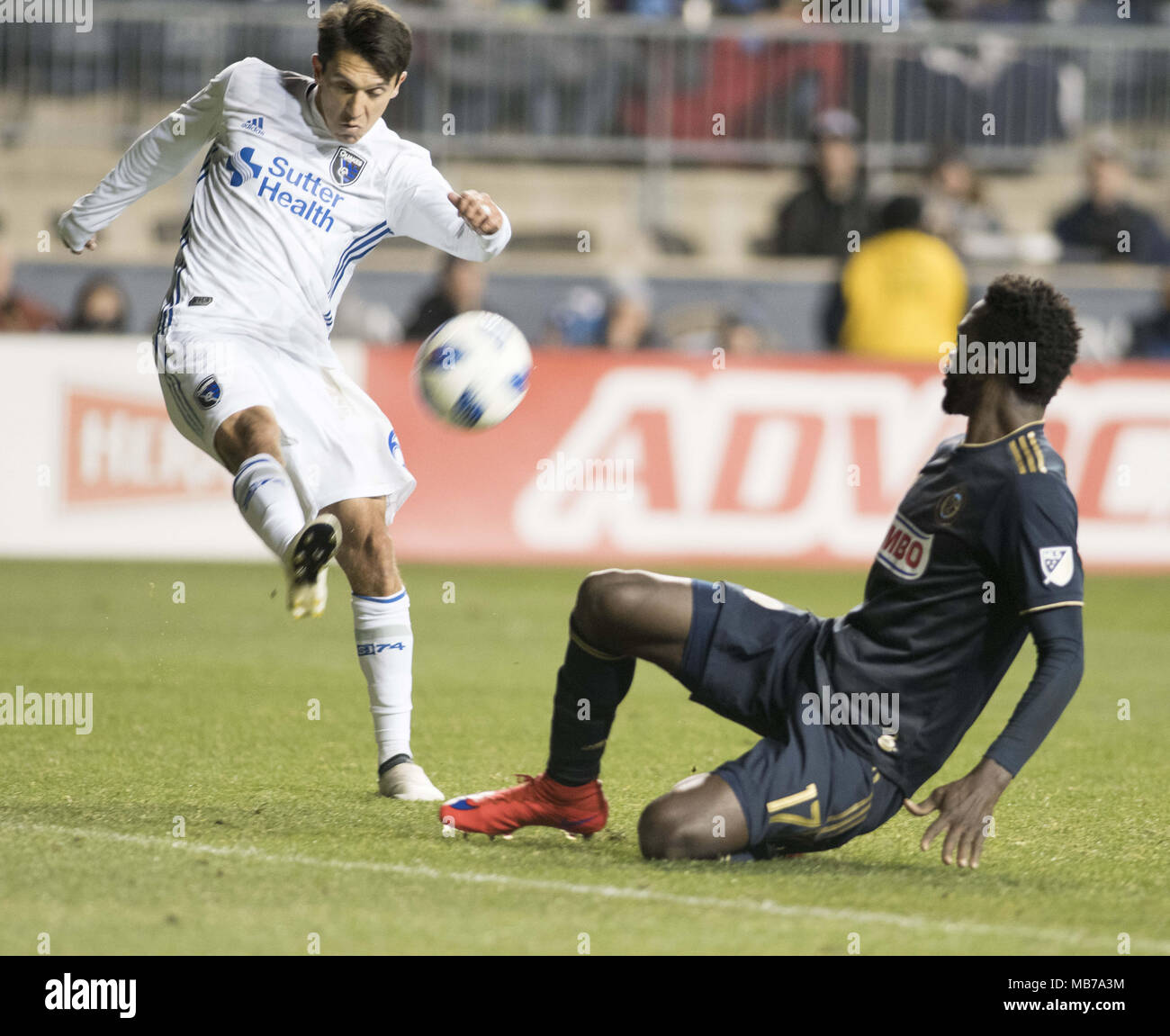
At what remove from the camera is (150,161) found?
256 inches

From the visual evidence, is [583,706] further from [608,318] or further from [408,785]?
[608,318]

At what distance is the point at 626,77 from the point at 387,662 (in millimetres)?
11666

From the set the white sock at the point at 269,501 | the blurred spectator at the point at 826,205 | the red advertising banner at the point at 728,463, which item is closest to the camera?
the white sock at the point at 269,501

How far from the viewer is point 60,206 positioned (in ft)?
55.7

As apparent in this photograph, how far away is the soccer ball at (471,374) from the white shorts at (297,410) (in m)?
0.24

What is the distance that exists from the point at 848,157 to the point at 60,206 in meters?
7.29


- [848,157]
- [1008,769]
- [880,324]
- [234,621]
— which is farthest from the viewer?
[848,157]

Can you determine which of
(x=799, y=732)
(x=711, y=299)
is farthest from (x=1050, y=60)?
(x=799, y=732)

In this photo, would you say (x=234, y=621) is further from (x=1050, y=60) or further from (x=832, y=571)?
(x=1050, y=60)

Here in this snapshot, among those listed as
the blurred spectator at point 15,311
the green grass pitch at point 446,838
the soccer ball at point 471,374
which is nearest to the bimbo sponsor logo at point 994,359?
the green grass pitch at point 446,838

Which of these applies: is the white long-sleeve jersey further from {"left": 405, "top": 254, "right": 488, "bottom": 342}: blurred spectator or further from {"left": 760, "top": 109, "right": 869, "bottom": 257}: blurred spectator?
{"left": 760, "top": 109, "right": 869, "bottom": 257}: blurred spectator

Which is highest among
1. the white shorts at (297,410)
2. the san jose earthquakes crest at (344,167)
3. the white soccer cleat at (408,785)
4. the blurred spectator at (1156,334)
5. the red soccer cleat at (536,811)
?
the san jose earthquakes crest at (344,167)

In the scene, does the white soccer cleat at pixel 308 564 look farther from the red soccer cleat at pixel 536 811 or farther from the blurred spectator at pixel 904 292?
the blurred spectator at pixel 904 292

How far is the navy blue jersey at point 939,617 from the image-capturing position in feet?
15.7
